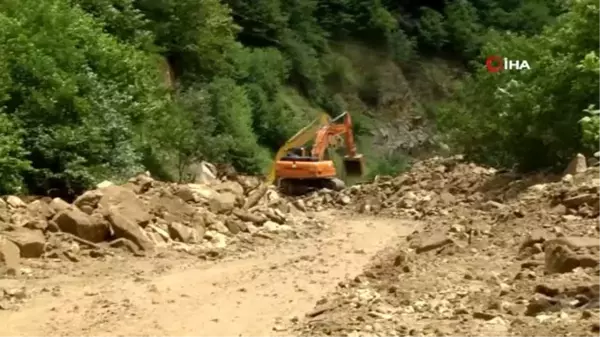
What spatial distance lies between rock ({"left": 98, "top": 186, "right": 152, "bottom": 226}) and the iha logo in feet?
28.0

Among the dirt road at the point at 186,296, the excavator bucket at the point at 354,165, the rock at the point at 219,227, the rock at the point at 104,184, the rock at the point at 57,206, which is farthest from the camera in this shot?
the excavator bucket at the point at 354,165

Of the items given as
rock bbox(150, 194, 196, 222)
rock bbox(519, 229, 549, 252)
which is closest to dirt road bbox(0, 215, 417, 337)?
rock bbox(150, 194, 196, 222)

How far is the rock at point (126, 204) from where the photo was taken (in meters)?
10.9

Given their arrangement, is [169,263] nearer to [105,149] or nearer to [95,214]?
[95,214]

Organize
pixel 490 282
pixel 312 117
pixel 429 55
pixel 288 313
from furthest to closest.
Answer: pixel 429 55
pixel 312 117
pixel 288 313
pixel 490 282

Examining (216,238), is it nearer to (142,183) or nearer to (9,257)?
(142,183)

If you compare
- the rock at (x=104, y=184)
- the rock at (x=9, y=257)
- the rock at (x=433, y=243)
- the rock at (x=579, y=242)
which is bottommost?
the rock at (x=9, y=257)

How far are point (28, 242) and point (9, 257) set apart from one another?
479 millimetres

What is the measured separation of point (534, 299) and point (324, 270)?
4620 mm

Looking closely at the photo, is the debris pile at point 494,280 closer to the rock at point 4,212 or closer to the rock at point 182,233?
the rock at point 182,233

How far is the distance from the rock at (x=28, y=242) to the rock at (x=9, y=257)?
0.37 ft

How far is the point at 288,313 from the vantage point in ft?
23.9

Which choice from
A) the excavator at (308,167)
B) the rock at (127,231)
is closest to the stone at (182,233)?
the rock at (127,231)

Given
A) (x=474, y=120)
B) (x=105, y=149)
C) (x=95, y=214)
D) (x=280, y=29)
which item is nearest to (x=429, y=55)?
(x=280, y=29)
